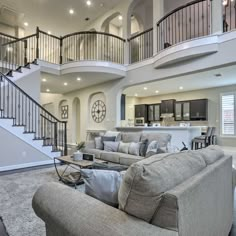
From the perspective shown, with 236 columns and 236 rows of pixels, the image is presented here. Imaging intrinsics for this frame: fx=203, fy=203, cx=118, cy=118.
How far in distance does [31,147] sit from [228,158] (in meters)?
4.91

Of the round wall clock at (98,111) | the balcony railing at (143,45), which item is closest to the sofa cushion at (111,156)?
the round wall clock at (98,111)

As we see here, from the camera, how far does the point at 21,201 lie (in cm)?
298

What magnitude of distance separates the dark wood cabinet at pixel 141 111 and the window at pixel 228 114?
387 cm

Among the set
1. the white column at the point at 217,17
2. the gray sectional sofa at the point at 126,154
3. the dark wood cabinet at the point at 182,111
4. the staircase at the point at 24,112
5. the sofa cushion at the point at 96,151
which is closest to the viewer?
the gray sectional sofa at the point at 126,154

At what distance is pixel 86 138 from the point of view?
9.59 meters

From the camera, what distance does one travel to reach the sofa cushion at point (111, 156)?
472 cm

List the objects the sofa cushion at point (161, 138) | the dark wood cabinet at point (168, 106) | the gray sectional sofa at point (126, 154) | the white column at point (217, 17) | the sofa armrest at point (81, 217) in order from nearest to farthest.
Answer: the sofa armrest at point (81, 217)
the gray sectional sofa at point (126, 154)
the sofa cushion at point (161, 138)
the white column at point (217, 17)
the dark wood cabinet at point (168, 106)

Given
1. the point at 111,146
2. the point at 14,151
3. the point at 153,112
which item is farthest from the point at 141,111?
the point at 14,151

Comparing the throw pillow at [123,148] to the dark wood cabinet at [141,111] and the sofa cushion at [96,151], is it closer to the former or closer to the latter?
the sofa cushion at [96,151]

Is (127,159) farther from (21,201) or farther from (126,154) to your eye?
(21,201)

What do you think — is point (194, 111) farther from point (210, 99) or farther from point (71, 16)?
point (71, 16)

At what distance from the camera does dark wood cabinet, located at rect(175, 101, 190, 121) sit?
9.57 m

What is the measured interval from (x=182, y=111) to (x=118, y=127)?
3.68 meters

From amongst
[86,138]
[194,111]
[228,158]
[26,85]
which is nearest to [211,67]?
[228,158]
